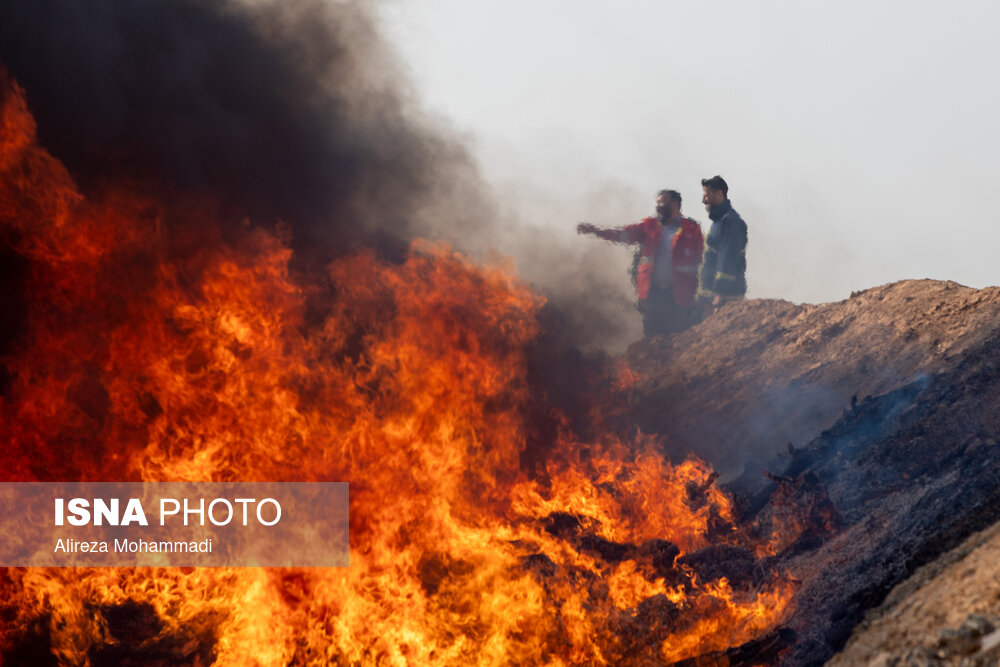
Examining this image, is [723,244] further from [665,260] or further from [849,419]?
[849,419]

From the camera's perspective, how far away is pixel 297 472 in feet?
24.2

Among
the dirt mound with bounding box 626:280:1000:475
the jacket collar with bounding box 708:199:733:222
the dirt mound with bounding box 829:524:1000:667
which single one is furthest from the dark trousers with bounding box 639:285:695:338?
the dirt mound with bounding box 829:524:1000:667

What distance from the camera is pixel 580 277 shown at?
14688mm

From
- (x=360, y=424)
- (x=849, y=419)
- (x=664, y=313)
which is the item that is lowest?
(x=849, y=419)

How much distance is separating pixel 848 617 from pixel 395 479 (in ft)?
14.3

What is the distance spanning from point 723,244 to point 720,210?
554 millimetres

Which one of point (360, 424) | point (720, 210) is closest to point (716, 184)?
point (720, 210)

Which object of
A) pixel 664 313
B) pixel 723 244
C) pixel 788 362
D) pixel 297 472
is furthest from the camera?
pixel 664 313

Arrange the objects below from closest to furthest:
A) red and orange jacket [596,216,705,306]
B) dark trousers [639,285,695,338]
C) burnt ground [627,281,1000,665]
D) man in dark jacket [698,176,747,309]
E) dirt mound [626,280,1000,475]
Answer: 1. burnt ground [627,281,1000,665]
2. dirt mound [626,280,1000,475]
3. man in dark jacket [698,176,747,309]
4. red and orange jacket [596,216,705,306]
5. dark trousers [639,285,695,338]

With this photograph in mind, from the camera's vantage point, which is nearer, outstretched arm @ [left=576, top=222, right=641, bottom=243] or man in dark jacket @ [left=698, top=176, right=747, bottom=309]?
man in dark jacket @ [left=698, top=176, right=747, bottom=309]

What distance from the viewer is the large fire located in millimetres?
6410

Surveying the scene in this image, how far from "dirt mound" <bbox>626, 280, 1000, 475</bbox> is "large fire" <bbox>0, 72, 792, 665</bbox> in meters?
1.89

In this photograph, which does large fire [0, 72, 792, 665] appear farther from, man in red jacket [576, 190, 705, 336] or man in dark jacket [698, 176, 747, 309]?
man in red jacket [576, 190, 705, 336]

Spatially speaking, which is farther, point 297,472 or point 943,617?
point 297,472
